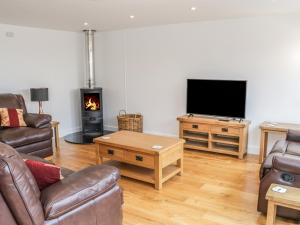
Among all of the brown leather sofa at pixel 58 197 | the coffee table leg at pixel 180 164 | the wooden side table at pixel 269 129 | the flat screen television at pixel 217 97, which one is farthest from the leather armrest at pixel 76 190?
the flat screen television at pixel 217 97

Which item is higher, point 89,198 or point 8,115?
point 8,115

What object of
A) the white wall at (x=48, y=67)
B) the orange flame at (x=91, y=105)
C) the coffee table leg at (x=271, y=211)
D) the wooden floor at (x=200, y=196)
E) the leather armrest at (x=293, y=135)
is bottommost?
the wooden floor at (x=200, y=196)

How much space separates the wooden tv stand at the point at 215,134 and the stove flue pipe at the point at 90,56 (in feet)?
7.42

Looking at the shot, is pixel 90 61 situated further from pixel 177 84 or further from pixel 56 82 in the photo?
pixel 177 84

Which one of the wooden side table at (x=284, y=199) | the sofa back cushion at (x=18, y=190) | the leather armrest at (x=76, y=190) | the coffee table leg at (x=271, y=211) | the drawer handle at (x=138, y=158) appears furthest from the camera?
the drawer handle at (x=138, y=158)

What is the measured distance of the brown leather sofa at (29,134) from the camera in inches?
158

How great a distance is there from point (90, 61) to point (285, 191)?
480 centimetres

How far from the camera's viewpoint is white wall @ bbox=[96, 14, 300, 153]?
449 centimetres

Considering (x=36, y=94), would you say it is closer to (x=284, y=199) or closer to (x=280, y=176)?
(x=280, y=176)

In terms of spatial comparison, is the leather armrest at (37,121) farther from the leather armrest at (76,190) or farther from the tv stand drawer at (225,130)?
the tv stand drawer at (225,130)

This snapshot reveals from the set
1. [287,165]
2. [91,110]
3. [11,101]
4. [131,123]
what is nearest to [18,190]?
[287,165]

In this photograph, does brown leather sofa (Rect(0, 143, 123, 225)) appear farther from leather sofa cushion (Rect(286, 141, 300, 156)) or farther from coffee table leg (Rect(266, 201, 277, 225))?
leather sofa cushion (Rect(286, 141, 300, 156))

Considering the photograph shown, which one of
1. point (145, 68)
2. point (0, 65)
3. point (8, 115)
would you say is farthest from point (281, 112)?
point (0, 65)

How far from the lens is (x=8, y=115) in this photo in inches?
174
